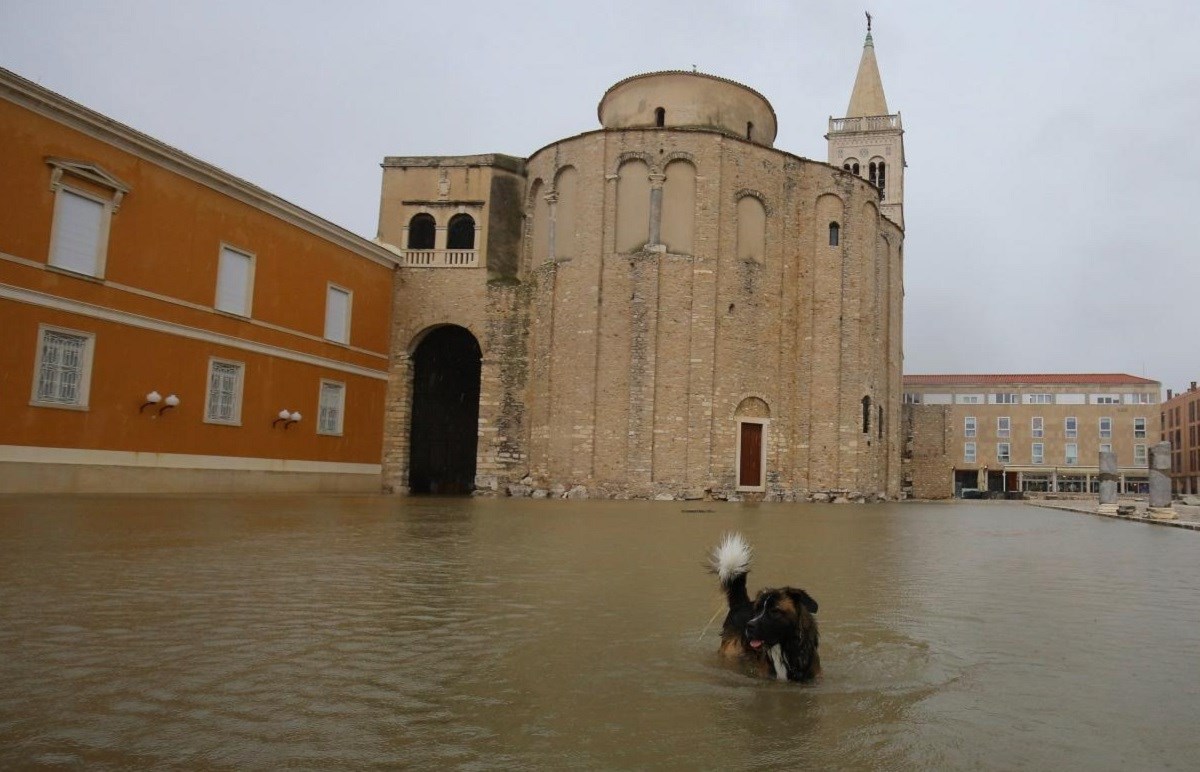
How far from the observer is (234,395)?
67.6 ft

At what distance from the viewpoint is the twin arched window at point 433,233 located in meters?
29.4

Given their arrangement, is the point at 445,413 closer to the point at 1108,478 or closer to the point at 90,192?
the point at 90,192

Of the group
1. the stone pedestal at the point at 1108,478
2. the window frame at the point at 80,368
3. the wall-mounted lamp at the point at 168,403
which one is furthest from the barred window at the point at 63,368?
the stone pedestal at the point at 1108,478

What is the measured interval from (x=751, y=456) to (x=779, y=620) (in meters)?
23.9

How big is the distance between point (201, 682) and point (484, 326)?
24.8m

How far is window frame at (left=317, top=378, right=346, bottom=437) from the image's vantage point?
2381 centimetres

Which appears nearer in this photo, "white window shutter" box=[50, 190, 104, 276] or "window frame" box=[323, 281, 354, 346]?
"white window shutter" box=[50, 190, 104, 276]

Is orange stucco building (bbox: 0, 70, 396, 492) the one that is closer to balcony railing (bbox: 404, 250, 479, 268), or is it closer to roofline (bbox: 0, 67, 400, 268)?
roofline (bbox: 0, 67, 400, 268)

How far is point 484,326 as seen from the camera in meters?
27.8

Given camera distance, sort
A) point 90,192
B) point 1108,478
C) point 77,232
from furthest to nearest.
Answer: point 1108,478 → point 90,192 → point 77,232

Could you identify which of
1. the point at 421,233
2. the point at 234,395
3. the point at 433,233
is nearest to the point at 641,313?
the point at 433,233

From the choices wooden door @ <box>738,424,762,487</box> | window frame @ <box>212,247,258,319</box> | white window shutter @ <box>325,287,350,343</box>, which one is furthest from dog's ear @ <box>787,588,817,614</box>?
wooden door @ <box>738,424,762,487</box>

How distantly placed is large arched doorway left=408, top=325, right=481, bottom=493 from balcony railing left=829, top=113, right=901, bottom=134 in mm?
33521

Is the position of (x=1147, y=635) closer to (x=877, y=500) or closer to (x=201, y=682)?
(x=201, y=682)
